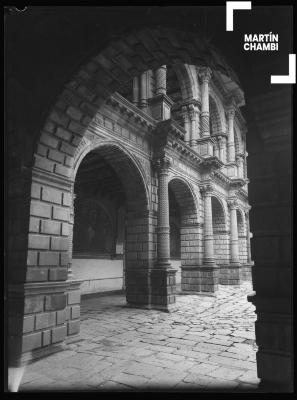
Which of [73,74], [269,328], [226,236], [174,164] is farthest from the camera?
[226,236]

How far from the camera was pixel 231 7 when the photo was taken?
3.54 m

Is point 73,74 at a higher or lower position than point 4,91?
higher

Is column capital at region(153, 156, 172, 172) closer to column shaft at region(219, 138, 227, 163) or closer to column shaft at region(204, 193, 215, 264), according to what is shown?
column shaft at region(204, 193, 215, 264)

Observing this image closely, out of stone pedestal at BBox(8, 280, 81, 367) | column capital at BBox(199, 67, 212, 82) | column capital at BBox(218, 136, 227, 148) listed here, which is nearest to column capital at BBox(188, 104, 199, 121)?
column capital at BBox(199, 67, 212, 82)

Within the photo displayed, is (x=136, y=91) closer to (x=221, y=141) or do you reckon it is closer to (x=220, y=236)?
(x=221, y=141)

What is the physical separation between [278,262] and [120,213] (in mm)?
12072

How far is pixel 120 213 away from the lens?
15.2 m

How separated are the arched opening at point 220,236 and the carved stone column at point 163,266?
7.11 m

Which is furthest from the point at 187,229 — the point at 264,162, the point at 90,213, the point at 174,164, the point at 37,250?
the point at 264,162

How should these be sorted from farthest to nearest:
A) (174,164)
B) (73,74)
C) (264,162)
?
(174,164) → (73,74) → (264,162)

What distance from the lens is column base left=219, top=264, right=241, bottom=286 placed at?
17125 mm

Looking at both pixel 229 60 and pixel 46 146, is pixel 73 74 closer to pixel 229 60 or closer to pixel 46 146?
pixel 46 146

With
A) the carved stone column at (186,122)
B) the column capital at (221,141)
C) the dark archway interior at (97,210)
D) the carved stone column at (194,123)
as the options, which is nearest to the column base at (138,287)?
the dark archway interior at (97,210)

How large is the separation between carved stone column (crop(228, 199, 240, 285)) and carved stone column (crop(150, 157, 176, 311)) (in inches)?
316
